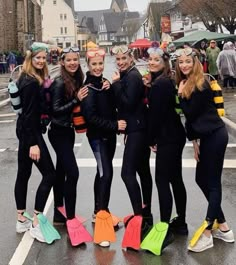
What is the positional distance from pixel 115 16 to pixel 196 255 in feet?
568

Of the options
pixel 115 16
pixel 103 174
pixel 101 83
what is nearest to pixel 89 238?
pixel 103 174

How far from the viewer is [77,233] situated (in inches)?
218

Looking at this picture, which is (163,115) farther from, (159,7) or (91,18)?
(91,18)

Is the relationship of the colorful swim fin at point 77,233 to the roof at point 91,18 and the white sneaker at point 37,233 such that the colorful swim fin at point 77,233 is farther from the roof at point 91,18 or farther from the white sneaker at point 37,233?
the roof at point 91,18

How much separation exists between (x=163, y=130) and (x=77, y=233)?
1425 mm

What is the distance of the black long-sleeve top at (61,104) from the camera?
5461 mm

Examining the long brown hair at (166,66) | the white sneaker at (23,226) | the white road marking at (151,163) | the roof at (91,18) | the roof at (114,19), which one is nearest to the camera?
the long brown hair at (166,66)

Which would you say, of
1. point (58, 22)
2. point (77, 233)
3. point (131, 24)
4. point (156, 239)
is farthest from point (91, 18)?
point (156, 239)

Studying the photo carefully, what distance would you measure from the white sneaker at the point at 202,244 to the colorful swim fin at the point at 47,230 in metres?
1.44

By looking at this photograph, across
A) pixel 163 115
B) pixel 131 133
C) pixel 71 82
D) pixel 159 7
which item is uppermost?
pixel 159 7

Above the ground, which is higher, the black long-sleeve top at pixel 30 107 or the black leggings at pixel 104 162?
the black long-sleeve top at pixel 30 107

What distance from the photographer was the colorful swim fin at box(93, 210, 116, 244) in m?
5.46

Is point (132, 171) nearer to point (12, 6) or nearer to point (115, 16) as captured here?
point (12, 6)

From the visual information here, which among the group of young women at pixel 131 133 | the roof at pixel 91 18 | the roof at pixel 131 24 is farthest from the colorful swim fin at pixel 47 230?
the roof at pixel 91 18
